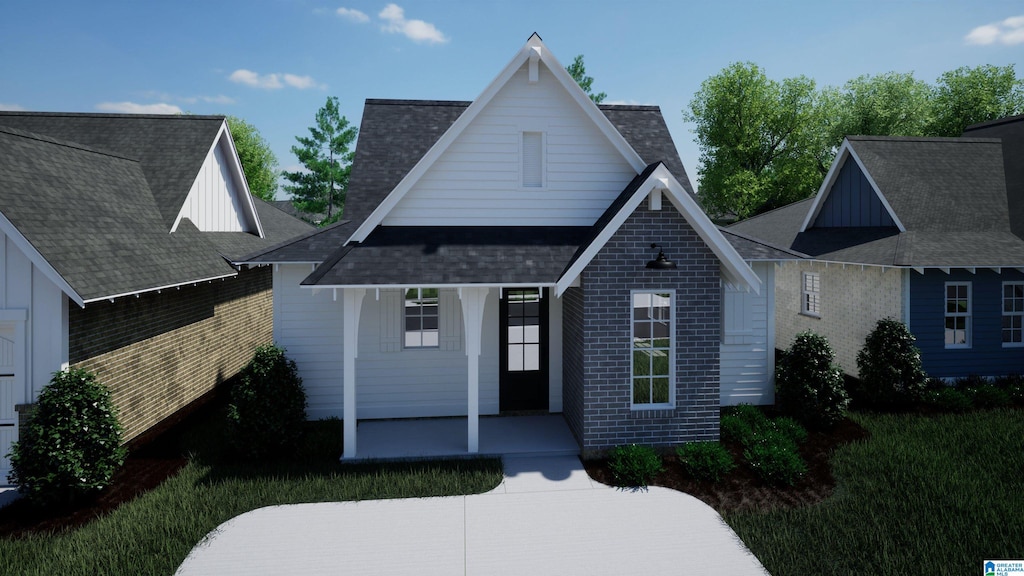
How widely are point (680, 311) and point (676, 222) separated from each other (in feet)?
5.22

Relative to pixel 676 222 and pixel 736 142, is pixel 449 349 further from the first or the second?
pixel 736 142

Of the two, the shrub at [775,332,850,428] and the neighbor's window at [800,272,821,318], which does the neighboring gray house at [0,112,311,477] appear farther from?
the neighbor's window at [800,272,821,318]

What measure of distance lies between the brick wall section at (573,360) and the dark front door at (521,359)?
19.2 inches

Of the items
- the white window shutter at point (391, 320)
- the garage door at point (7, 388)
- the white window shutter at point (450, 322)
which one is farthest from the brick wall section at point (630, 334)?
the garage door at point (7, 388)

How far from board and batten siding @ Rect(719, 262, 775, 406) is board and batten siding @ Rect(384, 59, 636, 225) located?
162 inches

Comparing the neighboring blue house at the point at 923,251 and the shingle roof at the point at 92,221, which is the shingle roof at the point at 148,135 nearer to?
the shingle roof at the point at 92,221

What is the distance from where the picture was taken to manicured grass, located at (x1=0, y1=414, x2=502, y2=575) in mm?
6469

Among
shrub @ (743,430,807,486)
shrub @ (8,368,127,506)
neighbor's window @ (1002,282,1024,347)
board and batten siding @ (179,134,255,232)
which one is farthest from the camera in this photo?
board and batten siding @ (179,134,255,232)

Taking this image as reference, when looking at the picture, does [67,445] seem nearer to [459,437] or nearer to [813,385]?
[459,437]

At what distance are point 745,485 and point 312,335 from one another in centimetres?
880

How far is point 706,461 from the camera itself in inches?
346

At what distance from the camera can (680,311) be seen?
9492 mm

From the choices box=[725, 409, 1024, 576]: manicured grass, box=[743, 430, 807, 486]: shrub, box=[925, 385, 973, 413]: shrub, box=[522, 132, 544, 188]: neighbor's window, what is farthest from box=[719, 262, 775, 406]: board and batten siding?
box=[522, 132, 544, 188]: neighbor's window

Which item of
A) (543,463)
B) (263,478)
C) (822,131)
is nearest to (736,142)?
(822,131)
